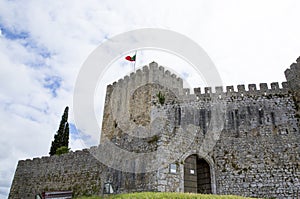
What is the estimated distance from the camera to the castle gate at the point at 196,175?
12307 millimetres

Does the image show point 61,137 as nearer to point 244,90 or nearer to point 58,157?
point 58,157

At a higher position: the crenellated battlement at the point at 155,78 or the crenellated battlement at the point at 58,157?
the crenellated battlement at the point at 155,78

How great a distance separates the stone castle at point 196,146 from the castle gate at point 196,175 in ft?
0.16

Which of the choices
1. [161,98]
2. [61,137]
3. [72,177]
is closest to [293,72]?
[161,98]

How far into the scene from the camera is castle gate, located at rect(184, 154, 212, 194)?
12.3m

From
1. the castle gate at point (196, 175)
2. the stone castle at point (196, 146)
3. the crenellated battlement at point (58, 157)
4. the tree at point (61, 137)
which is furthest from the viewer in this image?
the tree at point (61, 137)

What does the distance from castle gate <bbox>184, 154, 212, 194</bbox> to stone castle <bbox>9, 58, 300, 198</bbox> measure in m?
0.05

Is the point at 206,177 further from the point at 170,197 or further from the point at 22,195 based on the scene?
the point at 22,195

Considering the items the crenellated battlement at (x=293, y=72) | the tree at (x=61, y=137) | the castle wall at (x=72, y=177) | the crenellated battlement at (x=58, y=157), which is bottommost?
the castle wall at (x=72, y=177)

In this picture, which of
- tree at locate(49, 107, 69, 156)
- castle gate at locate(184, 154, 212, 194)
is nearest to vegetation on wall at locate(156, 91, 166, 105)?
castle gate at locate(184, 154, 212, 194)

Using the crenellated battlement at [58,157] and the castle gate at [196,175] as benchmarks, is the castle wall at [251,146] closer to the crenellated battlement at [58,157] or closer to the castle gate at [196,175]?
the castle gate at [196,175]

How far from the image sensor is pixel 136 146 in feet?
41.0

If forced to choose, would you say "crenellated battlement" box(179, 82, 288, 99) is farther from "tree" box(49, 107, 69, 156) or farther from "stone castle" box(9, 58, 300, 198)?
"tree" box(49, 107, 69, 156)

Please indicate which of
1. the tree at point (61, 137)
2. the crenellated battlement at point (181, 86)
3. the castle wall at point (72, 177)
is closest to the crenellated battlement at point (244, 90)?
the crenellated battlement at point (181, 86)
